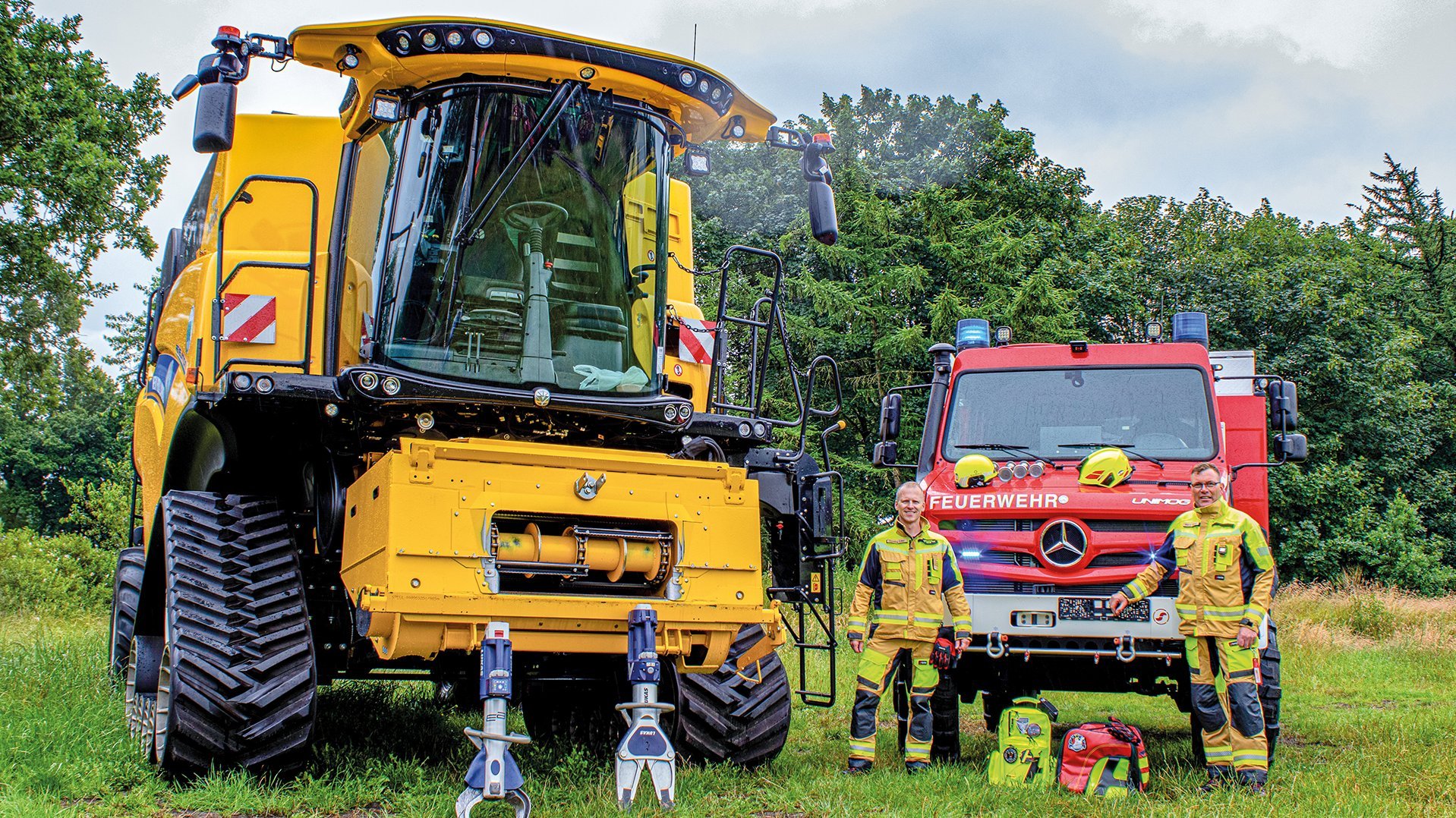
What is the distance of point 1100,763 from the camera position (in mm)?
6797

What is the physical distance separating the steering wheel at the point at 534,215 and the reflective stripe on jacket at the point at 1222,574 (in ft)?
12.5

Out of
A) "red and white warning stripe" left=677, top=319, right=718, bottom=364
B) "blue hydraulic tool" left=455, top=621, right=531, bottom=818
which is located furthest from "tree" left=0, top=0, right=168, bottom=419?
"blue hydraulic tool" left=455, top=621, right=531, bottom=818

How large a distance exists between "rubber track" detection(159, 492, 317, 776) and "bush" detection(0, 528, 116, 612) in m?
15.5

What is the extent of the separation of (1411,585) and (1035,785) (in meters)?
25.6

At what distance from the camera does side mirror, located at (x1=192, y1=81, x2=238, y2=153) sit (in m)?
5.42

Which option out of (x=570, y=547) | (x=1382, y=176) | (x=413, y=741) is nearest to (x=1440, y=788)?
(x=570, y=547)

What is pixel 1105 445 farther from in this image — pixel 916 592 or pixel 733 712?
pixel 733 712

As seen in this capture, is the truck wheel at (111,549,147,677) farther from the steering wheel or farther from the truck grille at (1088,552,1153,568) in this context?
the truck grille at (1088,552,1153,568)

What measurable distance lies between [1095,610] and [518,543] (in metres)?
3.62

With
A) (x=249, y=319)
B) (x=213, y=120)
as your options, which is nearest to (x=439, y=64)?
(x=213, y=120)

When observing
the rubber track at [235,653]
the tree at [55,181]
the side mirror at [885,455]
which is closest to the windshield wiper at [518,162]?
the rubber track at [235,653]

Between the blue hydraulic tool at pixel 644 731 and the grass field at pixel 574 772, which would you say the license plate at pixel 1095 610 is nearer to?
the grass field at pixel 574 772

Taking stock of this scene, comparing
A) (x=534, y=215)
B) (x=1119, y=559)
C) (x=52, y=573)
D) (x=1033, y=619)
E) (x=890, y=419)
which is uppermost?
(x=534, y=215)

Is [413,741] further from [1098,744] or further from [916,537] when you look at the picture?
[1098,744]
